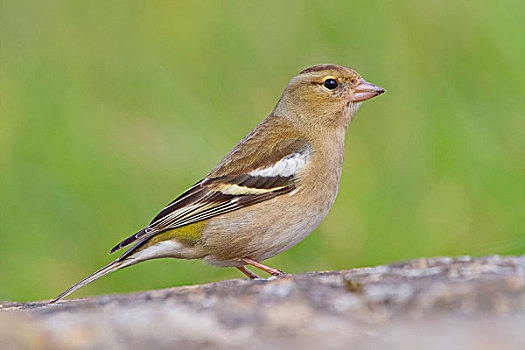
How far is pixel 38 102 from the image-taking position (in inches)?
291

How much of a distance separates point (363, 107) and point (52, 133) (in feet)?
8.37

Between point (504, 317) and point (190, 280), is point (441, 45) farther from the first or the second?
point (504, 317)

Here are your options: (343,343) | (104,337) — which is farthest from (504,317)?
(104,337)

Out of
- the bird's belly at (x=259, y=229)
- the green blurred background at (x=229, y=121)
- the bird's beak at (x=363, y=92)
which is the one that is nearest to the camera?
the bird's belly at (x=259, y=229)

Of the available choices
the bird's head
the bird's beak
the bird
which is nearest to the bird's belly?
the bird

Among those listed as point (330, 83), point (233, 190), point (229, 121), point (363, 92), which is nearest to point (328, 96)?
point (330, 83)

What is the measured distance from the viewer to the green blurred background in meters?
6.29

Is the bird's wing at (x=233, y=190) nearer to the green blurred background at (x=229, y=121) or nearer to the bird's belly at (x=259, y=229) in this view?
the bird's belly at (x=259, y=229)

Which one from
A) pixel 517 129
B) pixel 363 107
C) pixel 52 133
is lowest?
pixel 517 129

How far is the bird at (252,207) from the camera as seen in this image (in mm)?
4879

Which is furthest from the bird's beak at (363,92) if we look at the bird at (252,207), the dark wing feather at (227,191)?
the dark wing feather at (227,191)

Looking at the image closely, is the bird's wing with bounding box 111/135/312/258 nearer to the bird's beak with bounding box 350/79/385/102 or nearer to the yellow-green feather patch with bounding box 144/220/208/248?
the yellow-green feather patch with bounding box 144/220/208/248

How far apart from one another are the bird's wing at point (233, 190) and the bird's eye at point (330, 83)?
639 mm

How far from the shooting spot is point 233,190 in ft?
16.6
